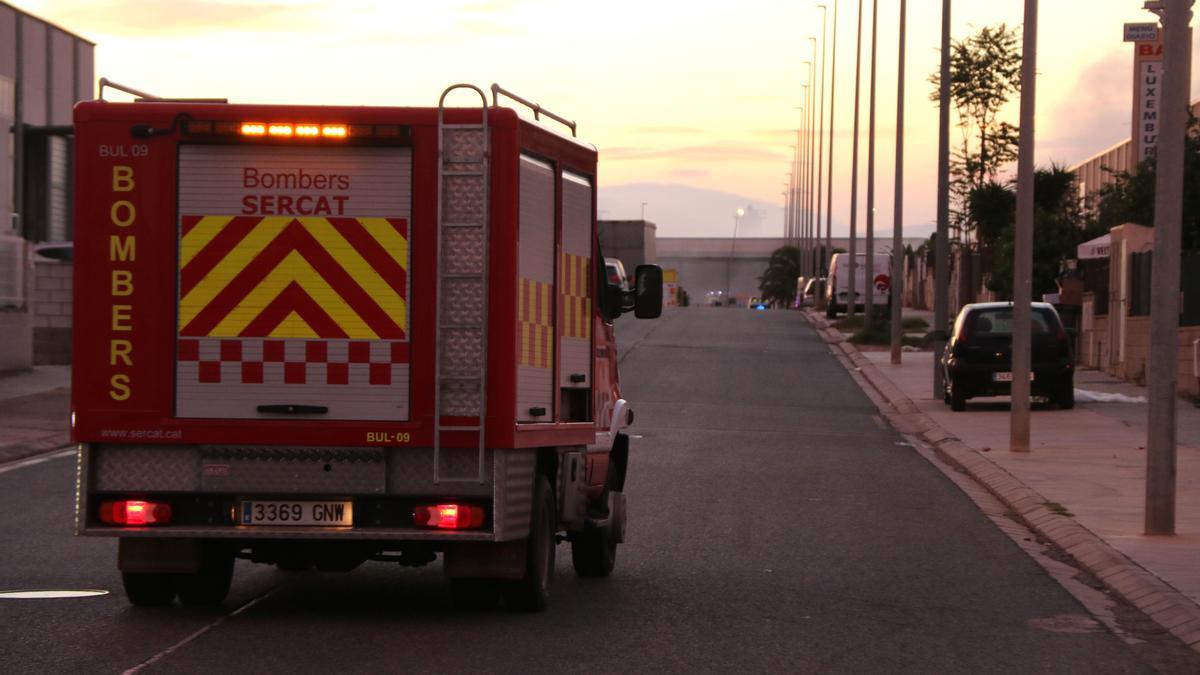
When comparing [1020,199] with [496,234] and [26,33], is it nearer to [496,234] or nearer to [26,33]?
[496,234]

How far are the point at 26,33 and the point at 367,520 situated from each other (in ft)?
180

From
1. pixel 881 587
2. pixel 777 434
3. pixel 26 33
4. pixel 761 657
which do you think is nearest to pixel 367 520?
pixel 761 657

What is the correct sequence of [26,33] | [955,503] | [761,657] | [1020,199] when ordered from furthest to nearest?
[26,33], [1020,199], [955,503], [761,657]

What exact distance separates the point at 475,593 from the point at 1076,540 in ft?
18.2

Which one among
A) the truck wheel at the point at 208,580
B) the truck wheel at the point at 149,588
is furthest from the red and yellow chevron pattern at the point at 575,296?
the truck wheel at the point at 149,588

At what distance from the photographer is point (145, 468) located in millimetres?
9617

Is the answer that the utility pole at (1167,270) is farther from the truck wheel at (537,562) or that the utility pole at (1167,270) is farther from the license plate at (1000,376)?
the license plate at (1000,376)

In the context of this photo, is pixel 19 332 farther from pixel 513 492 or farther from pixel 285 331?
pixel 513 492

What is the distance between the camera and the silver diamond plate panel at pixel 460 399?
30.9ft

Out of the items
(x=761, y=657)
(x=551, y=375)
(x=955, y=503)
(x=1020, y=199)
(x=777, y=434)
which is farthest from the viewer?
(x=777, y=434)

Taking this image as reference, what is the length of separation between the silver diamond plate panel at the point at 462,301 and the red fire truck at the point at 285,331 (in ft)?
0.03

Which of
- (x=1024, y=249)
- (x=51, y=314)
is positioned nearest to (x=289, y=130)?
(x=1024, y=249)

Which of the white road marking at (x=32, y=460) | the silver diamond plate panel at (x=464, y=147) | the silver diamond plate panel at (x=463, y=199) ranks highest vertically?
the silver diamond plate panel at (x=464, y=147)

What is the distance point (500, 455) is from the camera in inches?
373
